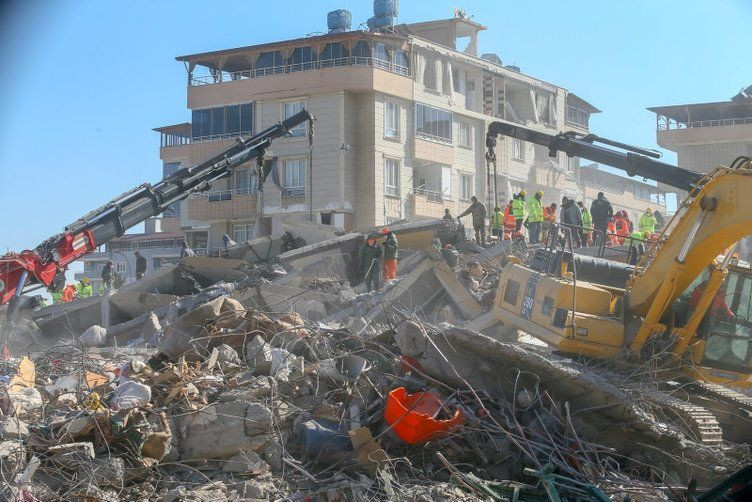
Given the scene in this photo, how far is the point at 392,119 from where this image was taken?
40.2m

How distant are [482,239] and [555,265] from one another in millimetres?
11631

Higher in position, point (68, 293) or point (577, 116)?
point (577, 116)

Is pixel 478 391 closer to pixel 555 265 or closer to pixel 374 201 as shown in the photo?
pixel 555 265

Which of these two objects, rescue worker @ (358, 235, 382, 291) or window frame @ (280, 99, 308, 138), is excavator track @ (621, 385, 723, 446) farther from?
window frame @ (280, 99, 308, 138)

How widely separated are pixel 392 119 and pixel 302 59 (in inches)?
168

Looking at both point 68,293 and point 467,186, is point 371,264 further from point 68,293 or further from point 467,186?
point 467,186

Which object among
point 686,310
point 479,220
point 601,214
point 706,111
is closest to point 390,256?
point 479,220

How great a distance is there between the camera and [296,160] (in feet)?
130

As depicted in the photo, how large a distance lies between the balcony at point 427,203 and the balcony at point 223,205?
633 cm

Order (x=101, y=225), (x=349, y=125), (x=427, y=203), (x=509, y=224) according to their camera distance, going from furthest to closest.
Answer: (x=427, y=203) → (x=349, y=125) → (x=509, y=224) → (x=101, y=225)

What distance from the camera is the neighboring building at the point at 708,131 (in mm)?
47344

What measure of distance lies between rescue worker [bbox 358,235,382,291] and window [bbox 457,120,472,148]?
24.7m

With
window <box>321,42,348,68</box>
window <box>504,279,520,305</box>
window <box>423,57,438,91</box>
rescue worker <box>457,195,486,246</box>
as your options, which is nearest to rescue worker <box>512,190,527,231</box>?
rescue worker <box>457,195,486,246</box>

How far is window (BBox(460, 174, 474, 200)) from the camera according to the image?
43.8m
